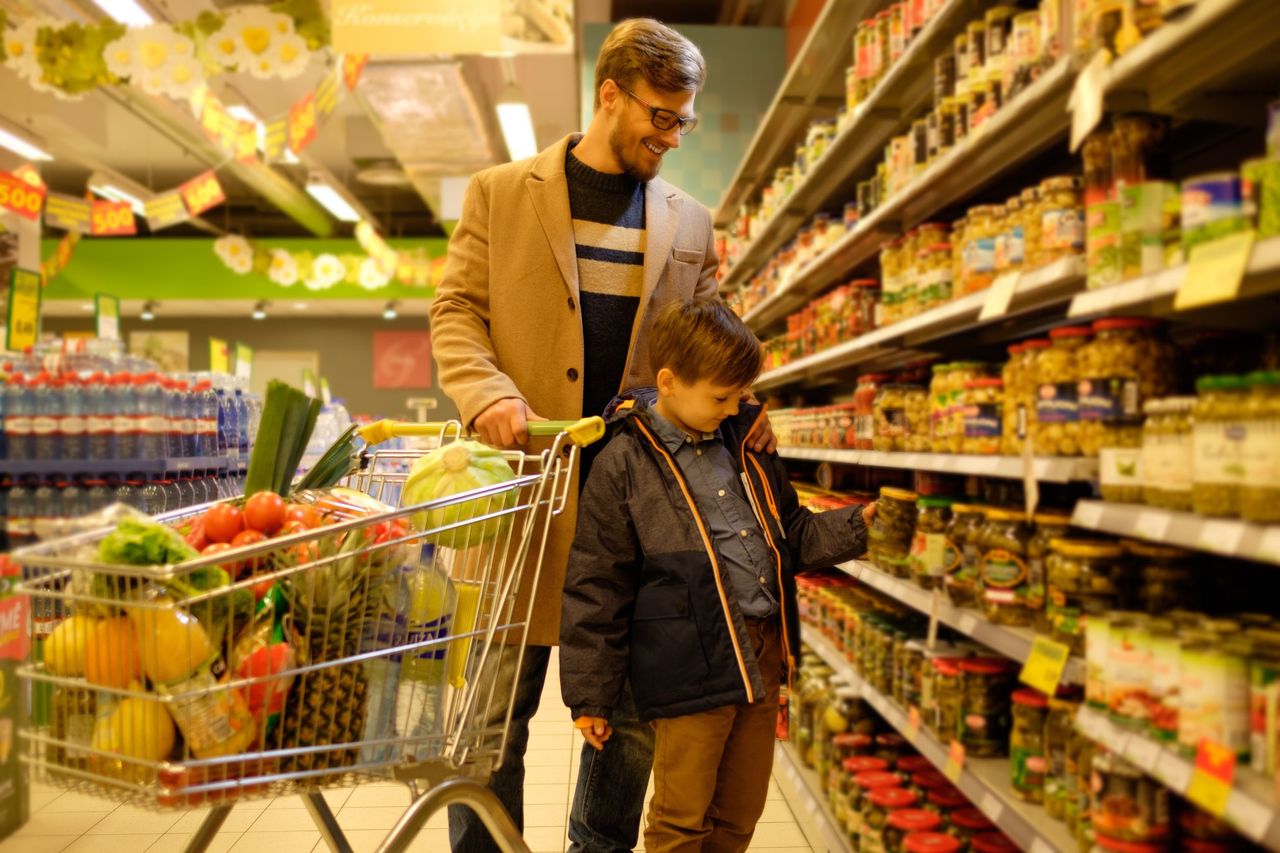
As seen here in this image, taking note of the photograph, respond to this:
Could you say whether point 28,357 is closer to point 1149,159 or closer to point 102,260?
point 1149,159

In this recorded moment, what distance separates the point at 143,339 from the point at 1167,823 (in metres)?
17.2

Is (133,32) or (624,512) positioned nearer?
(624,512)

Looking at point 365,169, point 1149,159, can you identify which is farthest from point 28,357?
point 365,169

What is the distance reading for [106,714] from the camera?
4.45ft

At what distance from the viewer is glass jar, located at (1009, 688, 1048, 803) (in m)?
1.90

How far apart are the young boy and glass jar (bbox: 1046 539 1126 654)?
0.42 meters

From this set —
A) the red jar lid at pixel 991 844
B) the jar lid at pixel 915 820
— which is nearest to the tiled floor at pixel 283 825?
the jar lid at pixel 915 820

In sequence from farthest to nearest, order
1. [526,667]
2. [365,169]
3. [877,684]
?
1. [365,169]
2. [877,684]
3. [526,667]

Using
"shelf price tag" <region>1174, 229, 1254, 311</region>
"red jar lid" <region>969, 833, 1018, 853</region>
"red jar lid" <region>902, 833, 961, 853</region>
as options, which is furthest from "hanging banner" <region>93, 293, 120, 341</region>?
"shelf price tag" <region>1174, 229, 1254, 311</region>

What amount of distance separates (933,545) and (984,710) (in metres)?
0.36

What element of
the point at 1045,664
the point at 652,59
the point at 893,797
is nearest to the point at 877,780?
the point at 893,797

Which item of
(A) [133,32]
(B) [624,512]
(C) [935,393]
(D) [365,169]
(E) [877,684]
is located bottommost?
(E) [877,684]

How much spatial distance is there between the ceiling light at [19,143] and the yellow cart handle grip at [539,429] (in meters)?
7.06

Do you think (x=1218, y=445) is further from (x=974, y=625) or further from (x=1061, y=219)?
(x=974, y=625)
